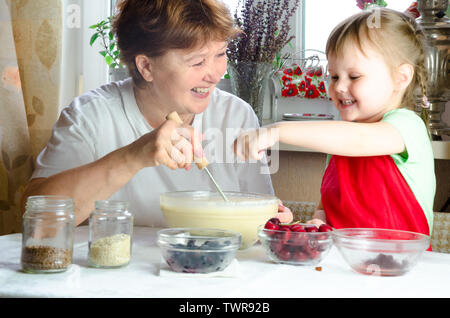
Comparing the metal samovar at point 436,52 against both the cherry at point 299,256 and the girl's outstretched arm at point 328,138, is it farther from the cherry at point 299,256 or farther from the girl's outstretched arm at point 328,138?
the cherry at point 299,256

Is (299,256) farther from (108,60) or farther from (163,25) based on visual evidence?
(108,60)

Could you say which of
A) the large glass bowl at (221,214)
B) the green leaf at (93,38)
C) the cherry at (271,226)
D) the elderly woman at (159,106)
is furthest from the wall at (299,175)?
the cherry at (271,226)

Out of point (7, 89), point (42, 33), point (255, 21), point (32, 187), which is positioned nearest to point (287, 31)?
point (255, 21)

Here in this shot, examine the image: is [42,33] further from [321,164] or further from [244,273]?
[244,273]

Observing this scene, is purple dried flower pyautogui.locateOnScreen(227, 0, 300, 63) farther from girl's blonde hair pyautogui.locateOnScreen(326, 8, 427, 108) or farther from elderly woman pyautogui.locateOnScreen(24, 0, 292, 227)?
girl's blonde hair pyautogui.locateOnScreen(326, 8, 427, 108)

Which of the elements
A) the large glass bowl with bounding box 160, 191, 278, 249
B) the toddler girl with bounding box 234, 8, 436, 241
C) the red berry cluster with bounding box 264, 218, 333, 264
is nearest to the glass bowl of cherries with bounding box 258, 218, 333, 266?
the red berry cluster with bounding box 264, 218, 333, 264

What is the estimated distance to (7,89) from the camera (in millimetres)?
1940

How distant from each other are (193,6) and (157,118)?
375mm

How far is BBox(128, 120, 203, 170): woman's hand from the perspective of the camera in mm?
1087

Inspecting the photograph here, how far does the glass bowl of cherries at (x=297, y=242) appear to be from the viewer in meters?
0.94

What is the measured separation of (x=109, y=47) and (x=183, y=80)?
0.67 m

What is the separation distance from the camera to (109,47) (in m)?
2.35

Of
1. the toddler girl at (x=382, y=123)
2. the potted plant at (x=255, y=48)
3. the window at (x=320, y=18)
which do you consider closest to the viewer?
the toddler girl at (x=382, y=123)

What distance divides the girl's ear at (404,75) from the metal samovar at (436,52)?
0.51m
